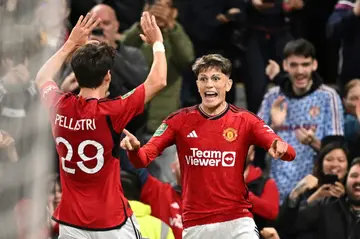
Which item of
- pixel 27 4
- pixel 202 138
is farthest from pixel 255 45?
pixel 27 4

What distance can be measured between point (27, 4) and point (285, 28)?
4.61 meters

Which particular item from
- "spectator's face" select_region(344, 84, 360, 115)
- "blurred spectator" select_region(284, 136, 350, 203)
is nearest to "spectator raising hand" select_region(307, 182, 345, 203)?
"blurred spectator" select_region(284, 136, 350, 203)

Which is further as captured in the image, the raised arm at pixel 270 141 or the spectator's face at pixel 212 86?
the spectator's face at pixel 212 86

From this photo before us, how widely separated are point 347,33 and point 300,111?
1049mm

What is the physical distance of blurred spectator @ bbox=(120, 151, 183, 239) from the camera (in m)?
7.23

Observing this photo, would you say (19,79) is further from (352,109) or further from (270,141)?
(352,109)

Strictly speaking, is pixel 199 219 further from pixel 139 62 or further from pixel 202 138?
pixel 139 62

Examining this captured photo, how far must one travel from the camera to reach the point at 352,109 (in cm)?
837

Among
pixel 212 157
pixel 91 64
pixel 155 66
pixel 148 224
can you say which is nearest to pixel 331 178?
pixel 148 224

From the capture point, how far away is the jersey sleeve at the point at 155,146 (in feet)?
18.6

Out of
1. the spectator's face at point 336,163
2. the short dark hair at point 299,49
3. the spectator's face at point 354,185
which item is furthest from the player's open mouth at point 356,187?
the short dark hair at point 299,49

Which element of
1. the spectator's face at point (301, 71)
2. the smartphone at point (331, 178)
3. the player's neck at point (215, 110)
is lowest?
the smartphone at point (331, 178)

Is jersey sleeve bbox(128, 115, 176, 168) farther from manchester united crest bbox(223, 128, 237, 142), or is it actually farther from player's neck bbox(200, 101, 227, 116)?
manchester united crest bbox(223, 128, 237, 142)

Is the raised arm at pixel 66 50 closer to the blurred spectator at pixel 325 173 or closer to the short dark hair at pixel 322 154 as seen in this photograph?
the blurred spectator at pixel 325 173
